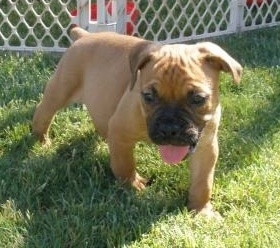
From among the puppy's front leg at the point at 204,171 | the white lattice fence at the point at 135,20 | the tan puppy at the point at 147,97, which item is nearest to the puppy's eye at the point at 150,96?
the tan puppy at the point at 147,97

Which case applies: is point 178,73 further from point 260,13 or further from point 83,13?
point 260,13

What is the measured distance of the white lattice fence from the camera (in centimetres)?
571

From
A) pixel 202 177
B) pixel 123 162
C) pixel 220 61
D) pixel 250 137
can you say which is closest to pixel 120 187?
pixel 123 162

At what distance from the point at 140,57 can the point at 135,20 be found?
2.75m

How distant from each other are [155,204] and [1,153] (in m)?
1.08

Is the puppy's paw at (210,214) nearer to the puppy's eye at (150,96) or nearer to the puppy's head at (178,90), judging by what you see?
the puppy's head at (178,90)

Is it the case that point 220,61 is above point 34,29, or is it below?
above

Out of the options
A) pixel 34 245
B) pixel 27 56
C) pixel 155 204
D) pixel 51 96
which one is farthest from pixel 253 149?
pixel 27 56

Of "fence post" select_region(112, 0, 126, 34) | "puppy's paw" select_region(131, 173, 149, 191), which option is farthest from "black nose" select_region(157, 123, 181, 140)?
"fence post" select_region(112, 0, 126, 34)

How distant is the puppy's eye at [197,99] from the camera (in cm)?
331

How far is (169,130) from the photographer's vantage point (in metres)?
3.24

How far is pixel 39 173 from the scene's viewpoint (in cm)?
389

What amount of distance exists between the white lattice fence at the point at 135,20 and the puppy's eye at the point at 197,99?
7.75 feet

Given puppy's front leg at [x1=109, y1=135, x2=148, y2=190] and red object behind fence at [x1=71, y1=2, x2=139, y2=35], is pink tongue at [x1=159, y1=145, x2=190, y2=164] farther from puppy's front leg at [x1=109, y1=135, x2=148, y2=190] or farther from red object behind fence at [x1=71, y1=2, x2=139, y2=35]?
red object behind fence at [x1=71, y1=2, x2=139, y2=35]
